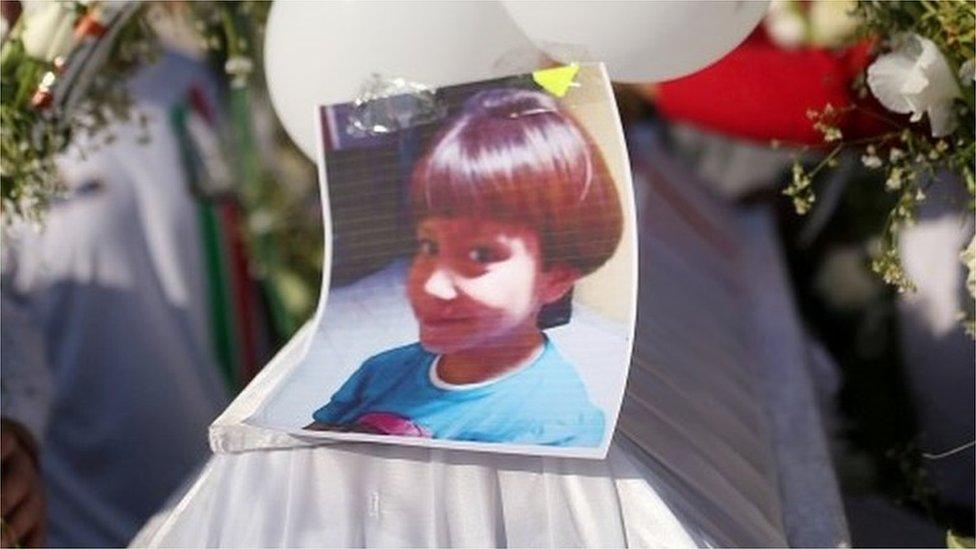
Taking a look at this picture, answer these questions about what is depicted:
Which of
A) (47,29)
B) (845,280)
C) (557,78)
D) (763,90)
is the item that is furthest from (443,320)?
(845,280)

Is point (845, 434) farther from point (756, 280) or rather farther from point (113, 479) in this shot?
point (113, 479)

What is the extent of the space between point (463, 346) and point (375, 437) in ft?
0.25

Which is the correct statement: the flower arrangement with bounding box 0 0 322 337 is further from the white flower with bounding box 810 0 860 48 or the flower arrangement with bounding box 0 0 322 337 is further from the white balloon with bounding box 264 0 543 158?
the white flower with bounding box 810 0 860 48

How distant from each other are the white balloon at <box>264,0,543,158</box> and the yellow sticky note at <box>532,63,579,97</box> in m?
0.04

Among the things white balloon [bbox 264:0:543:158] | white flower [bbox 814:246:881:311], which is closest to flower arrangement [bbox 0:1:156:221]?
white balloon [bbox 264:0:543:158]

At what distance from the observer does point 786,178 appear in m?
2.36

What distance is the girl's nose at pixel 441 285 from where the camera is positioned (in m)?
→ 0.94

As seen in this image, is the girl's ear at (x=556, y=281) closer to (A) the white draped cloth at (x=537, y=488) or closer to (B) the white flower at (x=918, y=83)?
(A) the white draped cloth at (x=537, y=488)

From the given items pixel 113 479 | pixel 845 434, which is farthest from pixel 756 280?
pixel 113 479

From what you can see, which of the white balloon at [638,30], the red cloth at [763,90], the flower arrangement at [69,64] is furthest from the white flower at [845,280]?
the white balloon at [638,30]

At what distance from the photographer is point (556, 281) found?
911mm

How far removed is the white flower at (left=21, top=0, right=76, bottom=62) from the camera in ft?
3.73

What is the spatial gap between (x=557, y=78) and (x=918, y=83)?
228mm

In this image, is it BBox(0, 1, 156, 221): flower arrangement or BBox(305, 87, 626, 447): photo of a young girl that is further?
BBox(0, 1, 156, 221): flower arrangement
